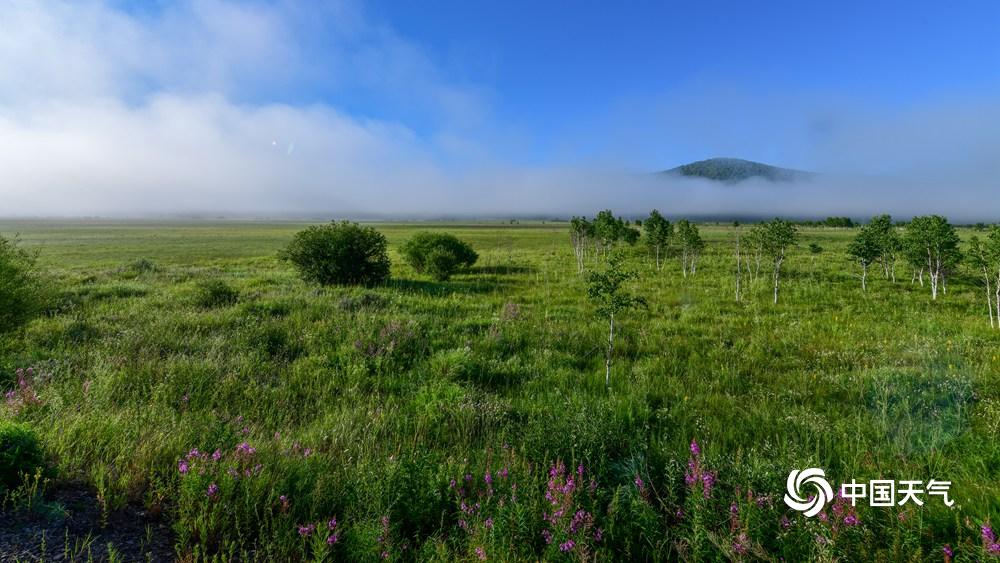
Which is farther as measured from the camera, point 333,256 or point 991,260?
point 333,256

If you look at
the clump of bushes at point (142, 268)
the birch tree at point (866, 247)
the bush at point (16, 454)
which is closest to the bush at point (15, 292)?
the bush at point (16, 454)

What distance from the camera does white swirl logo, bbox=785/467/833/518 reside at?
12.2ft

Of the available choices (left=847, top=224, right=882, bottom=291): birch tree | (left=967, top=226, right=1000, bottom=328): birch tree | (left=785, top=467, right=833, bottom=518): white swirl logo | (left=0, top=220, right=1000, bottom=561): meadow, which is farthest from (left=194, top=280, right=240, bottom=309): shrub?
(left=847, top=224, right=882, bottom=291): birch tree

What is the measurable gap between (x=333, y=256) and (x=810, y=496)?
1972 centimetres

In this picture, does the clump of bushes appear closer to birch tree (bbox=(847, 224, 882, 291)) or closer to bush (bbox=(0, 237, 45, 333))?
bush (bbox=(0, 237, 45, 333))

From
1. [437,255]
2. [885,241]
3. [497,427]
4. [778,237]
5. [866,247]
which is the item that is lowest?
[497,427]

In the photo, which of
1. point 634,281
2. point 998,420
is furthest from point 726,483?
point 634,281

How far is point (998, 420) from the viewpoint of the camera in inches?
221

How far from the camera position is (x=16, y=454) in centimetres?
349

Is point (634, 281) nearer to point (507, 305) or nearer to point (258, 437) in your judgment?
point (507, 305)

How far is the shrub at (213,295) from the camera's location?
1392 cm

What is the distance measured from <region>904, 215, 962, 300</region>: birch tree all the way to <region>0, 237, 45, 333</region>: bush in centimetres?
3247

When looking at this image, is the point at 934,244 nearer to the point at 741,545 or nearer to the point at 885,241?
the point at 885,241

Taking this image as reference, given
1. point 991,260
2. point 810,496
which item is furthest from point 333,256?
point 991,260
